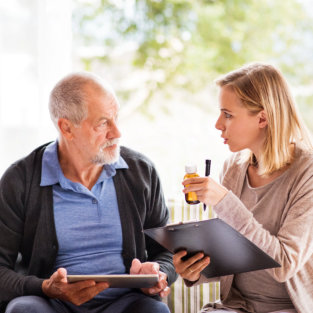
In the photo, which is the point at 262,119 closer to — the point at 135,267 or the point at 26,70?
the point at 135,267

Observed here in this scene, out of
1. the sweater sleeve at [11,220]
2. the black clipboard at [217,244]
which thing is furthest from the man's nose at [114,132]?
the black clipboard at [217,244]

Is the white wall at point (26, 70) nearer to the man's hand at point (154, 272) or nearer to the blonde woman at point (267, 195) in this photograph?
the man's hand at point (154, 272)

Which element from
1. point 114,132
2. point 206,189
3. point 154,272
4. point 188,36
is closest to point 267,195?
point 206,189

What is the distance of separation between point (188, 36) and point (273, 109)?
112 inches

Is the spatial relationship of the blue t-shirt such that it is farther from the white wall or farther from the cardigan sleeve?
the white wall

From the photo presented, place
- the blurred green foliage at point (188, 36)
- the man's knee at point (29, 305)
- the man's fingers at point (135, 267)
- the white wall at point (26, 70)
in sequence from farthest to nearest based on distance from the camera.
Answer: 1. the blurred green foliage at point (188, 36)
2. the white wall at point (26, 70)
3. the man's fingers at point (135, 267)
4. the man's knee at point (29, 305)

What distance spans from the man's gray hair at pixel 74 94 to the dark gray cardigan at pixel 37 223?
8.3 inches

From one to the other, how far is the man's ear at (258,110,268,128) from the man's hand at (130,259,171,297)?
1.96 ft

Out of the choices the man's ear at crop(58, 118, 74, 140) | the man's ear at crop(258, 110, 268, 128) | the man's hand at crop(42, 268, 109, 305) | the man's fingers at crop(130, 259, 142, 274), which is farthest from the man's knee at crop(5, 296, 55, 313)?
the man's ear at crop(258, 110, 268, 128)

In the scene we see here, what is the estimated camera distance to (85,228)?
1851 millimetres

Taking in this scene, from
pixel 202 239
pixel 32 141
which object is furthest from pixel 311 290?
pixel 32 141

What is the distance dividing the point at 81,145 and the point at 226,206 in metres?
0.66

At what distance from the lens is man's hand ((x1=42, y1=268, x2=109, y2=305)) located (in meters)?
1.57

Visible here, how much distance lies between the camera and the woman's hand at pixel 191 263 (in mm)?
1571
